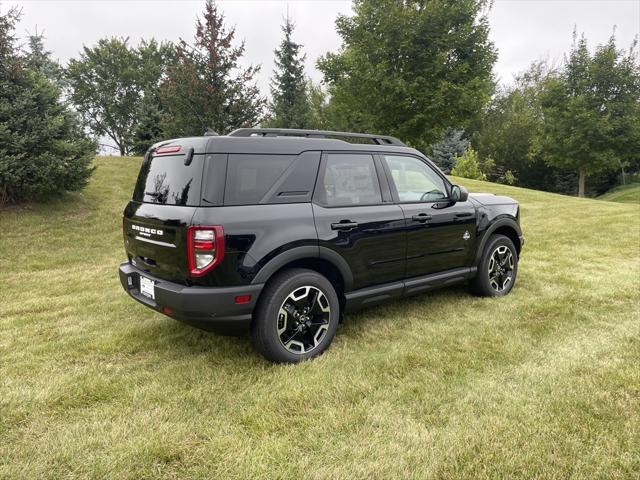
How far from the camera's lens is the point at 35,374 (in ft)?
10.4

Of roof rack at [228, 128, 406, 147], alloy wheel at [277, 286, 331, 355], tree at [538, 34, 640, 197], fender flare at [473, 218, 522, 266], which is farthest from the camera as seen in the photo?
tree at [538, 34, 640, 197]

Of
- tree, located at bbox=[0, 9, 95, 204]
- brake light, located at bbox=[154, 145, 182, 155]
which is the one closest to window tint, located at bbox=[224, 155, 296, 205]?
brake light, located at bbox=[154, 145, 182, 155]

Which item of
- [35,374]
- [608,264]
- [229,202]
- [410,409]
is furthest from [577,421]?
[608,264]

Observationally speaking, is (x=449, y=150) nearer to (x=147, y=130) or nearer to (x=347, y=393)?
(x=147, y=130)

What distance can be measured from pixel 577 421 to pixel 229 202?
2643 mm

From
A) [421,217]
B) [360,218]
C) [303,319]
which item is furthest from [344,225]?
[421,217]

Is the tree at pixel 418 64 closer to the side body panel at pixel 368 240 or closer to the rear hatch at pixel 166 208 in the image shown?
the side body panel at pixel 368 240

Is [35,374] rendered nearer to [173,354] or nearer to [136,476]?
[173,354]

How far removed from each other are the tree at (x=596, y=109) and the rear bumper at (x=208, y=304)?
950 inches

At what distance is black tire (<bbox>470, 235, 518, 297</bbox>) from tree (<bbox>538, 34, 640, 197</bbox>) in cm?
2084

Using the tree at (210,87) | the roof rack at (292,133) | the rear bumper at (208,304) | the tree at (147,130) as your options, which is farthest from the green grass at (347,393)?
the tree at (147,130)

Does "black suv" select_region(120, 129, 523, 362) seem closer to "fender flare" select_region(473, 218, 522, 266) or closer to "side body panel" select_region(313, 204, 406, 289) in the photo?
"side body panel" select_region(313, 204, 406, 289)

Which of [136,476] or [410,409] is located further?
[410,409]

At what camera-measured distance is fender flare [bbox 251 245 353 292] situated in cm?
308
